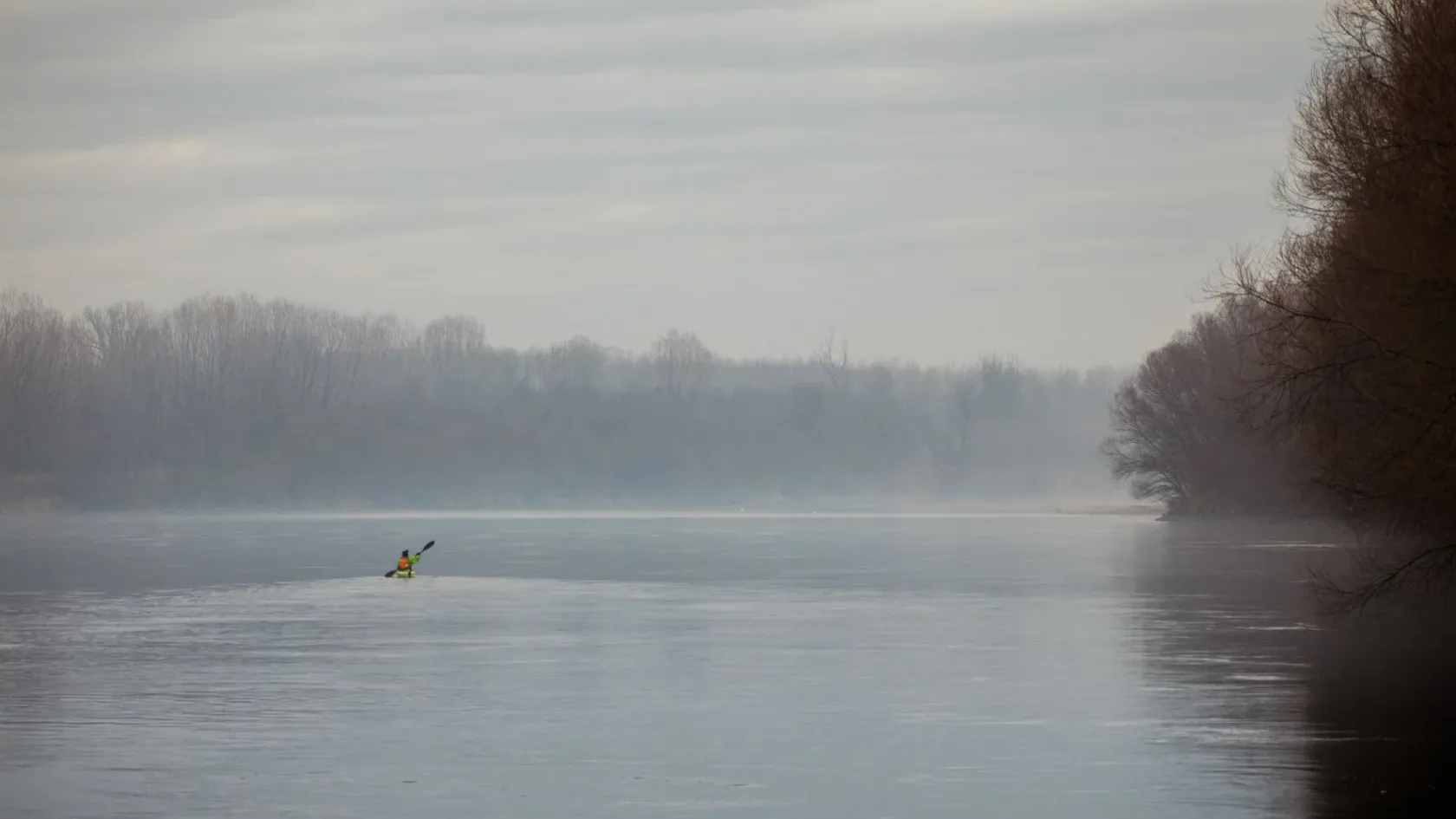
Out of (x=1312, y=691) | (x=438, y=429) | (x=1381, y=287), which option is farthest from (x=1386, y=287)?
(x=438, y=429)

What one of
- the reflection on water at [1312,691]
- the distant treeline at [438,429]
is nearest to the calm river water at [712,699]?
the reflection on water at [1312,691]

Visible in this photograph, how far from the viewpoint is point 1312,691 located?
70.9 ft

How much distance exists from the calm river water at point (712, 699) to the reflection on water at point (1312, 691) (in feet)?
0.23

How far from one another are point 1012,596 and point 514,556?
2277 cm

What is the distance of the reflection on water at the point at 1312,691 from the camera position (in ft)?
49.2

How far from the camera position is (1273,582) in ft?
142

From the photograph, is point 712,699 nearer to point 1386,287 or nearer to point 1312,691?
point 1312,691

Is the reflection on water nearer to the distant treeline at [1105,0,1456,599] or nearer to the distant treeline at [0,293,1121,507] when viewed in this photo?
the distant treeline at [1105,0,1456,599]

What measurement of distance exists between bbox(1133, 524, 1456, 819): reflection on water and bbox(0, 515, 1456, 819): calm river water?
0.07 meters

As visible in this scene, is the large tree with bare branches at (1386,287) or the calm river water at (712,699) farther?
the large tree with bare branches at (1386,287)

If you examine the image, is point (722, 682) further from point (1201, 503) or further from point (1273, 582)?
point (1201, 503)

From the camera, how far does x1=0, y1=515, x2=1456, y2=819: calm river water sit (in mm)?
14820

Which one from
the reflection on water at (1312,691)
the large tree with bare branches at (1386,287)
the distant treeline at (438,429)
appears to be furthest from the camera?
the distant treeline at (438,429)

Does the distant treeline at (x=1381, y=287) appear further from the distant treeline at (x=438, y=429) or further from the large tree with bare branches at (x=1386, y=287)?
the distant treeline at (x=438, y=429)
